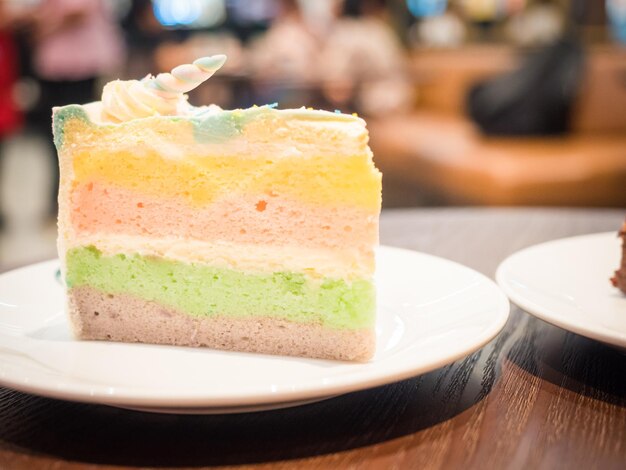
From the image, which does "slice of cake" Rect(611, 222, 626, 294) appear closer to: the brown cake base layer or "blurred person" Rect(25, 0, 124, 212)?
the brown cake base layer

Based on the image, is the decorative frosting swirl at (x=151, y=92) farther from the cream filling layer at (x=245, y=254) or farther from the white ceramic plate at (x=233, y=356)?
the white ceramic plate at (x=233, y=356)

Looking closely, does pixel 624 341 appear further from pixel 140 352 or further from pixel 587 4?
pixel 587 4

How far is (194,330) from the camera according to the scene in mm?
1249

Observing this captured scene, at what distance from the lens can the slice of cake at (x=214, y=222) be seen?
1163mm

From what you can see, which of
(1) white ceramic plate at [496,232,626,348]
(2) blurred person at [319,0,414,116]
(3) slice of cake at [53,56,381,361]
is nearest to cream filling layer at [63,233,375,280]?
(3) slice of cake at [53,56,381,361]

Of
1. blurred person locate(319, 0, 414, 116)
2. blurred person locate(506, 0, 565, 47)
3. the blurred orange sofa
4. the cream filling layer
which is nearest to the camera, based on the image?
the cream filling layer

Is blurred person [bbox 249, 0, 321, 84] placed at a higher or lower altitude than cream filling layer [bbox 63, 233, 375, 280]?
lower

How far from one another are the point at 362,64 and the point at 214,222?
5261 mm

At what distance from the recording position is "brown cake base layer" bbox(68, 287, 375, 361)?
1.19 metres

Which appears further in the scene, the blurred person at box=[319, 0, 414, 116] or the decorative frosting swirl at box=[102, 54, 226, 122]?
the blurred person at box=[319, 0, 414, 116]

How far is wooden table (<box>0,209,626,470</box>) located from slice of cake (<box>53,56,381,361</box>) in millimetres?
204

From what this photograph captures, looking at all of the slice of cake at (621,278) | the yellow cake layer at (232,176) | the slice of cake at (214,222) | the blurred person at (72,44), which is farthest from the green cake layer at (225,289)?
the blurred person at (72,44)

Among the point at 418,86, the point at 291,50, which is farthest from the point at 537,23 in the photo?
the point at 291,50

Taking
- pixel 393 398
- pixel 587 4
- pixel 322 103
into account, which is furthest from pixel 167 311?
pixel 587 4
